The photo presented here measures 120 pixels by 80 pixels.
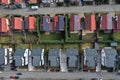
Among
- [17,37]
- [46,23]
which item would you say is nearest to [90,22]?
[46,23]

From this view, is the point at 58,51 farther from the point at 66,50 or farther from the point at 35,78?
the point at 35,78

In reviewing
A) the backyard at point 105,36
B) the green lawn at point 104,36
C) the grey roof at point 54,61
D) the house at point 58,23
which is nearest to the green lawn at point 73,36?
the house at point 58,23

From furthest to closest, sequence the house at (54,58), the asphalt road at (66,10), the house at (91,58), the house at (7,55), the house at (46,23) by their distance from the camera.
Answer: the house at (7,55) → the house at (46,23) → the asphalt road at (66,10) → the house at (54,58) → the house at (91,58)

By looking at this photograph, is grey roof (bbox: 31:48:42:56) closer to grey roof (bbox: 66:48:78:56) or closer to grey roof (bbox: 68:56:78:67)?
grey roof (bbox: 66:48:78:56)

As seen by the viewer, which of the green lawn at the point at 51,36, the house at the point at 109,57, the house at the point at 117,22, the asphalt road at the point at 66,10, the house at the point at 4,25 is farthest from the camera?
the green lawn at the point at 51,36

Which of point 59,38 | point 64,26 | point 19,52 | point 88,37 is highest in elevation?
point 64,26

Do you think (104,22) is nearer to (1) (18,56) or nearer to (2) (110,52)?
(2) (110,52)

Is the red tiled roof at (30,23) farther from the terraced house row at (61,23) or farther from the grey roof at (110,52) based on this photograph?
the grey roof at (110,52)
